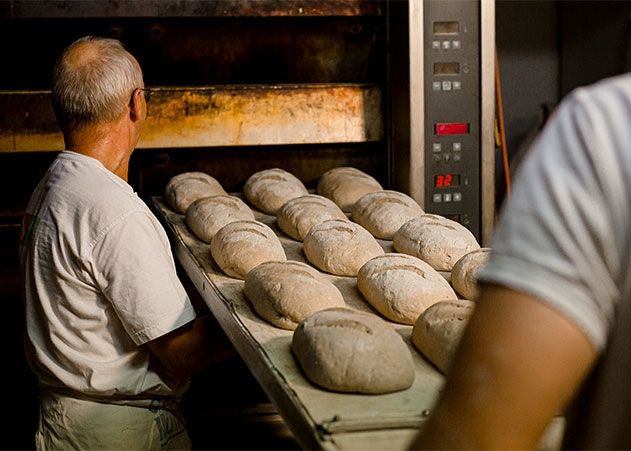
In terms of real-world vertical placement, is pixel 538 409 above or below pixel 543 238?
below

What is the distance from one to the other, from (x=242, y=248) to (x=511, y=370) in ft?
5.41

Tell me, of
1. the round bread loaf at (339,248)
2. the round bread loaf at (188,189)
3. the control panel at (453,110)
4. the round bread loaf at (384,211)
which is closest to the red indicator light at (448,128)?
the control panel at (453,110)

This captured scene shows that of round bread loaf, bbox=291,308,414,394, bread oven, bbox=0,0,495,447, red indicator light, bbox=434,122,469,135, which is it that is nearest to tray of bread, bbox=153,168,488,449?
round bread loaf, bbox=291,308,414,394

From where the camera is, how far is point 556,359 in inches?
23.7

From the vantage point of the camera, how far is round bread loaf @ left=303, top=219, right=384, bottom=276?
2266mm

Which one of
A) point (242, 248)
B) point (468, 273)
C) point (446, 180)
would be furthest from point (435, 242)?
point (446, 180)

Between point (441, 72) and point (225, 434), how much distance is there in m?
1.46

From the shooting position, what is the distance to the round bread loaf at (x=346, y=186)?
9.50ft

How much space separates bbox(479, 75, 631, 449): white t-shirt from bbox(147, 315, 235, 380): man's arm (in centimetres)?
148

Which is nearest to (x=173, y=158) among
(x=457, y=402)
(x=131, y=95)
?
(x=131, y=95)

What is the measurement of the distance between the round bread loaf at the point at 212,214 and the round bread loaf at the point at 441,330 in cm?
98

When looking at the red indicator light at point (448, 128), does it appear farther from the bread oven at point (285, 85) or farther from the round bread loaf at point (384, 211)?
the round bread loaf at point (384, 211)

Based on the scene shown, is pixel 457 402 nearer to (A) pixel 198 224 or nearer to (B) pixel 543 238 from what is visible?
(B) pixel 543 238

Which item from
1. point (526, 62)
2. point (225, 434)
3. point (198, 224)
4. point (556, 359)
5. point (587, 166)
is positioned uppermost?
point (526, 62)
